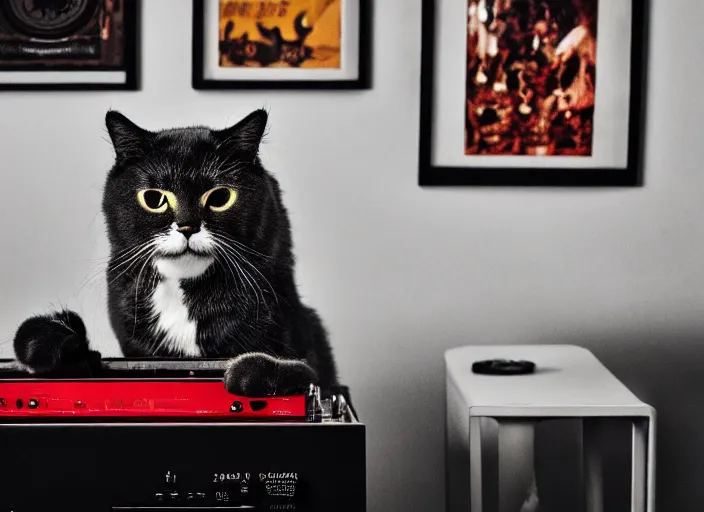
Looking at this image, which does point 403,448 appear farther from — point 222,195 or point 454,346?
point 222,195

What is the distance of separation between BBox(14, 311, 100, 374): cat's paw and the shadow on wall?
823 millimetres

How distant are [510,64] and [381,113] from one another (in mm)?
226

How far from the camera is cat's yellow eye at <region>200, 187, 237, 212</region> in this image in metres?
1.33

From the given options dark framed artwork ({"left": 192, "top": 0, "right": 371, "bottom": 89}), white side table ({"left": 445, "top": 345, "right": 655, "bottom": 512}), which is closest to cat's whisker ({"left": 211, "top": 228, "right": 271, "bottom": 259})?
dark framed artwork ({"left": 192, "top": 0, "right": 371, "bottom": 89})

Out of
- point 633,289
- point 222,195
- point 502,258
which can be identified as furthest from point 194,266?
point 633,289

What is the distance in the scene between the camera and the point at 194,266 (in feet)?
4.40

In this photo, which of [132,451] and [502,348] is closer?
[132,451]

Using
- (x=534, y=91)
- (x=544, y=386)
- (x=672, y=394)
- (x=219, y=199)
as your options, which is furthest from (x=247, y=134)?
(x=672, y=394)

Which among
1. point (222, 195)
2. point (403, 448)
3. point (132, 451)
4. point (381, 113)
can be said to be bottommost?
point (403, 448)

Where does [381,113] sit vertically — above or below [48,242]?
above

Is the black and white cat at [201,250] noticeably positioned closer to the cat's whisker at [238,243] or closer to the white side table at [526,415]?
the cat's whisker at [238,243]

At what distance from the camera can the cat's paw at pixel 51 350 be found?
1060mm

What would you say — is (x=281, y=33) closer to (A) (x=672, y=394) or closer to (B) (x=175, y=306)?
(B) (x=175, y=306)

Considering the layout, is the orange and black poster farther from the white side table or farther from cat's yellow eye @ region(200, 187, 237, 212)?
the white side table
